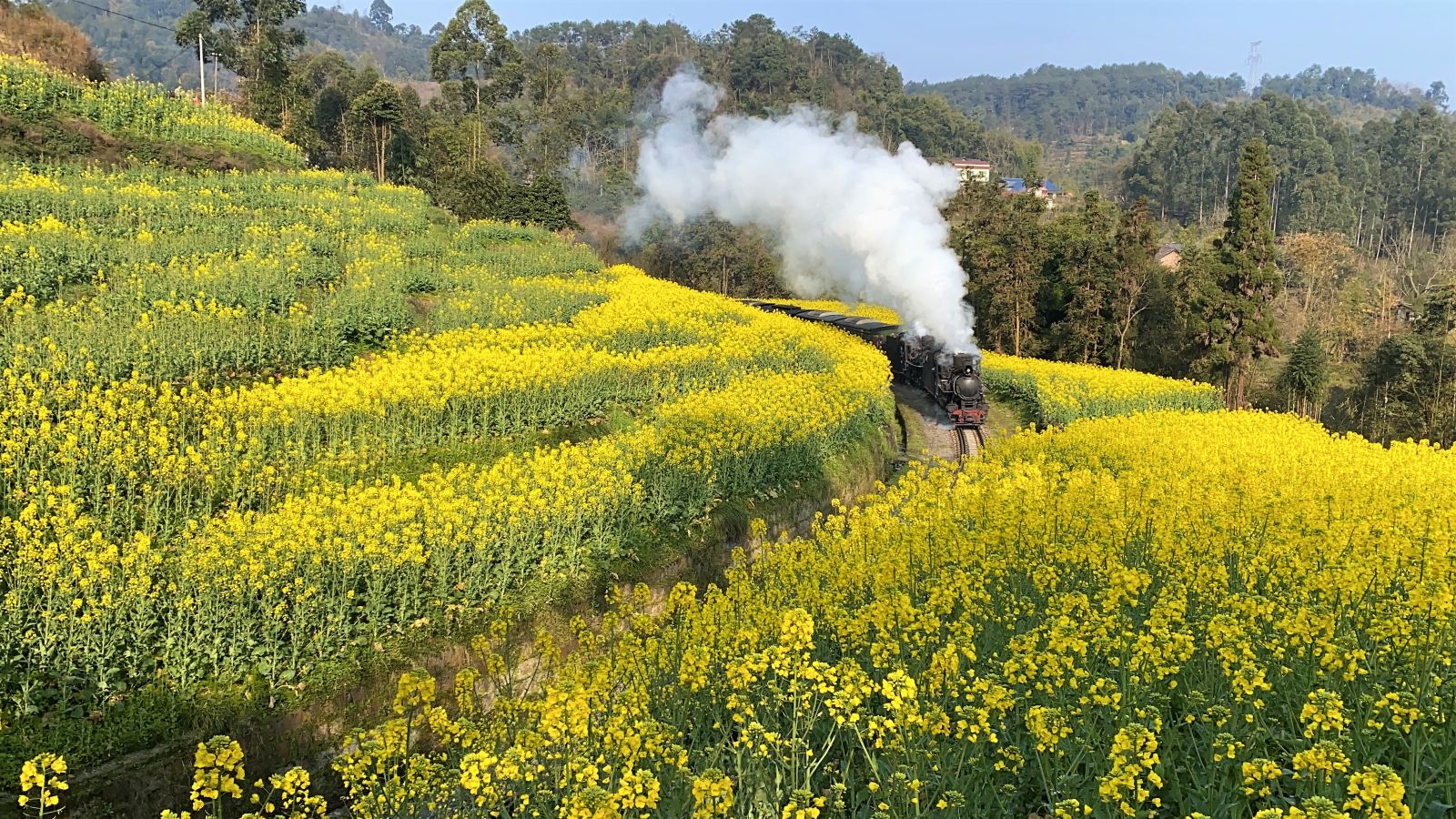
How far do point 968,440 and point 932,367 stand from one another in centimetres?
376

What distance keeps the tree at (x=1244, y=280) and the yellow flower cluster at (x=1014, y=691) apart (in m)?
25.8

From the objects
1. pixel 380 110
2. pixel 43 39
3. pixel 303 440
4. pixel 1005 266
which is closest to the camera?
pixel 303 440

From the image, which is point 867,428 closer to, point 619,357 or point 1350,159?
point 619,357

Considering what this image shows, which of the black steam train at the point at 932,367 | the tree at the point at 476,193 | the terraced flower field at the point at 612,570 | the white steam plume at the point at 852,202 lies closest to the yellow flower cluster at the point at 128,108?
the terraced flower field at the point at 612,570

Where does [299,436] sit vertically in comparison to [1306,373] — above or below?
above

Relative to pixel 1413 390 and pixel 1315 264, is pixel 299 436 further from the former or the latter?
pixel 1315 264

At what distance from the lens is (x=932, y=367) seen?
27297mm

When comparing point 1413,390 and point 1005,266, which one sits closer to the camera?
point 1413,390

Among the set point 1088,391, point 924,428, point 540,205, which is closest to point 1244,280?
point 1088,391

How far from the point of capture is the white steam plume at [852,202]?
26.1 meters

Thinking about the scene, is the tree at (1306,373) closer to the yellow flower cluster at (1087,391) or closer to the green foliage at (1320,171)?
the yellow flower cluster at (1087,391)

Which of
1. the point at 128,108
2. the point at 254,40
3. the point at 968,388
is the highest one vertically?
the point at 254,40

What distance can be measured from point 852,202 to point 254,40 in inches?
1771

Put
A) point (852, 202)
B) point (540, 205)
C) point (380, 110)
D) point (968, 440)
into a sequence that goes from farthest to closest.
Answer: point (380, 110), point (540, 205), point (852, 202), point (968, 440)
